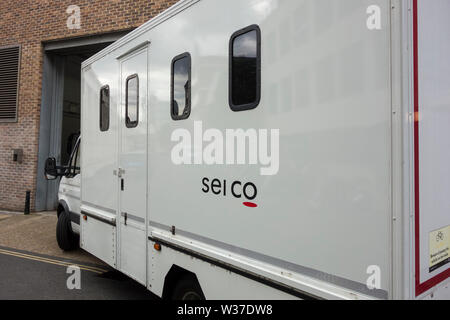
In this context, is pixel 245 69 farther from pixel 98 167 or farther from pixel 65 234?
pixel 65 234

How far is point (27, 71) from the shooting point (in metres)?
9.70

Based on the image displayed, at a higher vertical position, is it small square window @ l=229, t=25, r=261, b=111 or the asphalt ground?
small square window @ l=229, t=25, r=261, b=111

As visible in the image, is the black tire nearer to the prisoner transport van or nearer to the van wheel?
the prisoner transport van

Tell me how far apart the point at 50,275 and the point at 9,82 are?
7.49 metres

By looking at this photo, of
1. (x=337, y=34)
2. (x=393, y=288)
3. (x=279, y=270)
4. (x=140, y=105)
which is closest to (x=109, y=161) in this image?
(x=140, y=105)

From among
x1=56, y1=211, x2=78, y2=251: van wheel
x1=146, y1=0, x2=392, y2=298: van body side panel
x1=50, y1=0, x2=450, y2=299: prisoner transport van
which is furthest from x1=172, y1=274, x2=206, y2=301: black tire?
x1=56, y1=211, x2=78, y2=251: van wheel

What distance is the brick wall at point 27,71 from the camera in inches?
365

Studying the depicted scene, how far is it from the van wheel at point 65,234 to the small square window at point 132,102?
287 cm

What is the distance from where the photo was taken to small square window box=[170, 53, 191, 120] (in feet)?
9.32

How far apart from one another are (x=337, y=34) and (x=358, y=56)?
0.60 ft

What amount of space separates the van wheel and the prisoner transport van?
3.06 meters

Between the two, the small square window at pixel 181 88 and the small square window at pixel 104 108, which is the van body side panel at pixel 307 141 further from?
the small square window at pixel 104 108

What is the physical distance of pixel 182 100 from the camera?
291cm

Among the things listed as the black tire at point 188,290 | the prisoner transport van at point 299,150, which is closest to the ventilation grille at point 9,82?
the prisoner transport van at point 299,150
